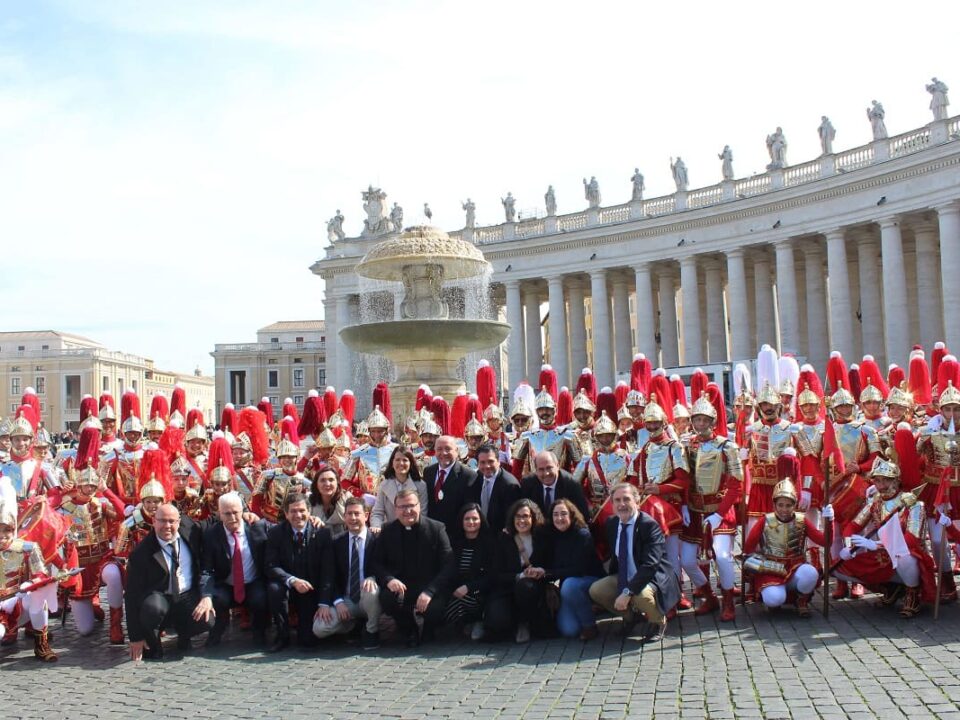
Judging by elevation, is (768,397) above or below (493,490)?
above

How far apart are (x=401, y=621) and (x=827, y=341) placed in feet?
132

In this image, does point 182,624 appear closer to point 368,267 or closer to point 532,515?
point 532,515

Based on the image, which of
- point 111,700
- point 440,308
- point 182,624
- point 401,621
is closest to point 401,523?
point 401,621

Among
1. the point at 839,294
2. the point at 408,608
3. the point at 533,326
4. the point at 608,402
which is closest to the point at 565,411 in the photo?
the point at 608,402

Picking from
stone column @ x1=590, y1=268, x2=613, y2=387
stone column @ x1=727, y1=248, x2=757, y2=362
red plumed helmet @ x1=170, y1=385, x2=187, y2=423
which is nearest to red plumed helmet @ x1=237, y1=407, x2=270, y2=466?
red plumed helmet @ x1=170, y1=385, x2=187, y2=423

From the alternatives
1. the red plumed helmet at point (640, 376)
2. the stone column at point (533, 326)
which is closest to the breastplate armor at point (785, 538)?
the red plumed helmet at point (640, 376)

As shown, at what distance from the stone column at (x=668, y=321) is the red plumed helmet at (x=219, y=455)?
1627 inches

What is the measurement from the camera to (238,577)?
10.3 meters

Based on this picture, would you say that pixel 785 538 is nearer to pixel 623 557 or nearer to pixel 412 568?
pixel 623 557

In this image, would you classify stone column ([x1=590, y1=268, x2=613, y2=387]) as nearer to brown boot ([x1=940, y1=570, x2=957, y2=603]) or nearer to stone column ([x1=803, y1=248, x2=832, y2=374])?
stone column ([x1=803, y1=248, x2=832, y2=374])

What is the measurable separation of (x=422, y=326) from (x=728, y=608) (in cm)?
1048

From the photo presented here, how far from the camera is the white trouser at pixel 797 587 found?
10016mm

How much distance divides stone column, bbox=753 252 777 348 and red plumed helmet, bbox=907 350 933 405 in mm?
30701

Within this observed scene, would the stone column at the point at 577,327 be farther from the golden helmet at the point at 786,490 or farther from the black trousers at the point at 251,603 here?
the black trousers at the point at 251,603
